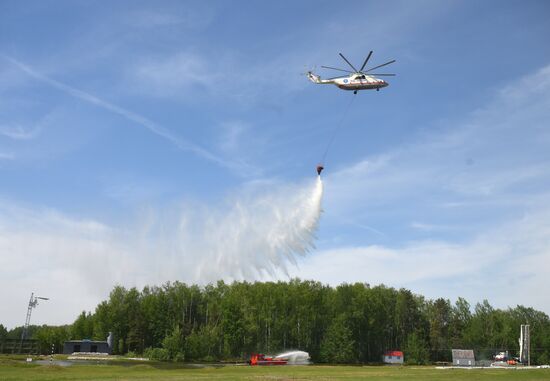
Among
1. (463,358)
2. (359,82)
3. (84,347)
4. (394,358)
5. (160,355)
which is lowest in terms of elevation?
Answer: (394,358)

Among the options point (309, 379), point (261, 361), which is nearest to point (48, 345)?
point (261, 361)

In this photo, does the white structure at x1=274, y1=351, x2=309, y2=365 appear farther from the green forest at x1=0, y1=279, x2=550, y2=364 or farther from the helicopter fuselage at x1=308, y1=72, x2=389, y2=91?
the helicopter fuselage at x1=308, y1=72, x2=389, y2=91

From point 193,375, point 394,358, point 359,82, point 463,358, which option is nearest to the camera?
point 193,375

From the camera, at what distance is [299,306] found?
127m

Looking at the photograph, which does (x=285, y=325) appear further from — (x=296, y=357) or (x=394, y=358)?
(x=394, y=358)

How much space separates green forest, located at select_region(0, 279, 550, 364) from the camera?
118375 mm

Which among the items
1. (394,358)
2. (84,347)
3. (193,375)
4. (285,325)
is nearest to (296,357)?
(285,325)

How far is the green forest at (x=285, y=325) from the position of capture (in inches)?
4660

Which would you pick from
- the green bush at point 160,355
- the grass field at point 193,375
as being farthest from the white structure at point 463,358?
the green bush at point 160,355

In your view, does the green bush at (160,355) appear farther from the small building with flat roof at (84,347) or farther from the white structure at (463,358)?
the white structure at (463,358)

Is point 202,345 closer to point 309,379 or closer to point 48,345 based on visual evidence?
point 309,379

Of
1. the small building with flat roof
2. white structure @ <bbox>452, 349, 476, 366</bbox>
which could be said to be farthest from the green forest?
white structure @ <bbox>452, 349, 476, 366</bbox>

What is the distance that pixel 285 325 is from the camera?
124 m

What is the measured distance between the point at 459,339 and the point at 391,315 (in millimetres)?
25691
